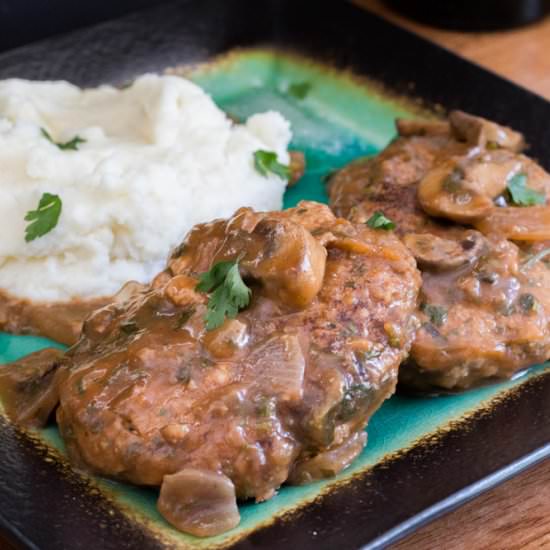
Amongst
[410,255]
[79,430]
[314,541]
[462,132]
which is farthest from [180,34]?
[314,541]

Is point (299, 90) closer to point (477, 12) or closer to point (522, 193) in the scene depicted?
point (477, 12)

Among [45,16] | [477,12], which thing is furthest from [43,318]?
[477,12]

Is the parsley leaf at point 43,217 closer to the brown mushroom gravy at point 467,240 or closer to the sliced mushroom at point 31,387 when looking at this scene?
the sliced mushroom at point 31,387

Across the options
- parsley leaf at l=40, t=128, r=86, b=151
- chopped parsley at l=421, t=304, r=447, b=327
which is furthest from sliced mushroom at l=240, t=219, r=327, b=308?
parsley leaf at l=40, t=128, r=86, b=151

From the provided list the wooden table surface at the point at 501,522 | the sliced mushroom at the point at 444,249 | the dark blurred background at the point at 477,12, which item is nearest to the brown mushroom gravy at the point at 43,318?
the sliced mushroom at the point at 444,249

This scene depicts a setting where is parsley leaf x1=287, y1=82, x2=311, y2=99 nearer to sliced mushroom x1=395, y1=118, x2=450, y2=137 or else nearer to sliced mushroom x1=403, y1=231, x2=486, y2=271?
sliced mushroom x1=395, y1=118, x2=450, y2=137

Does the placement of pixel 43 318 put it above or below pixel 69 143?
below
